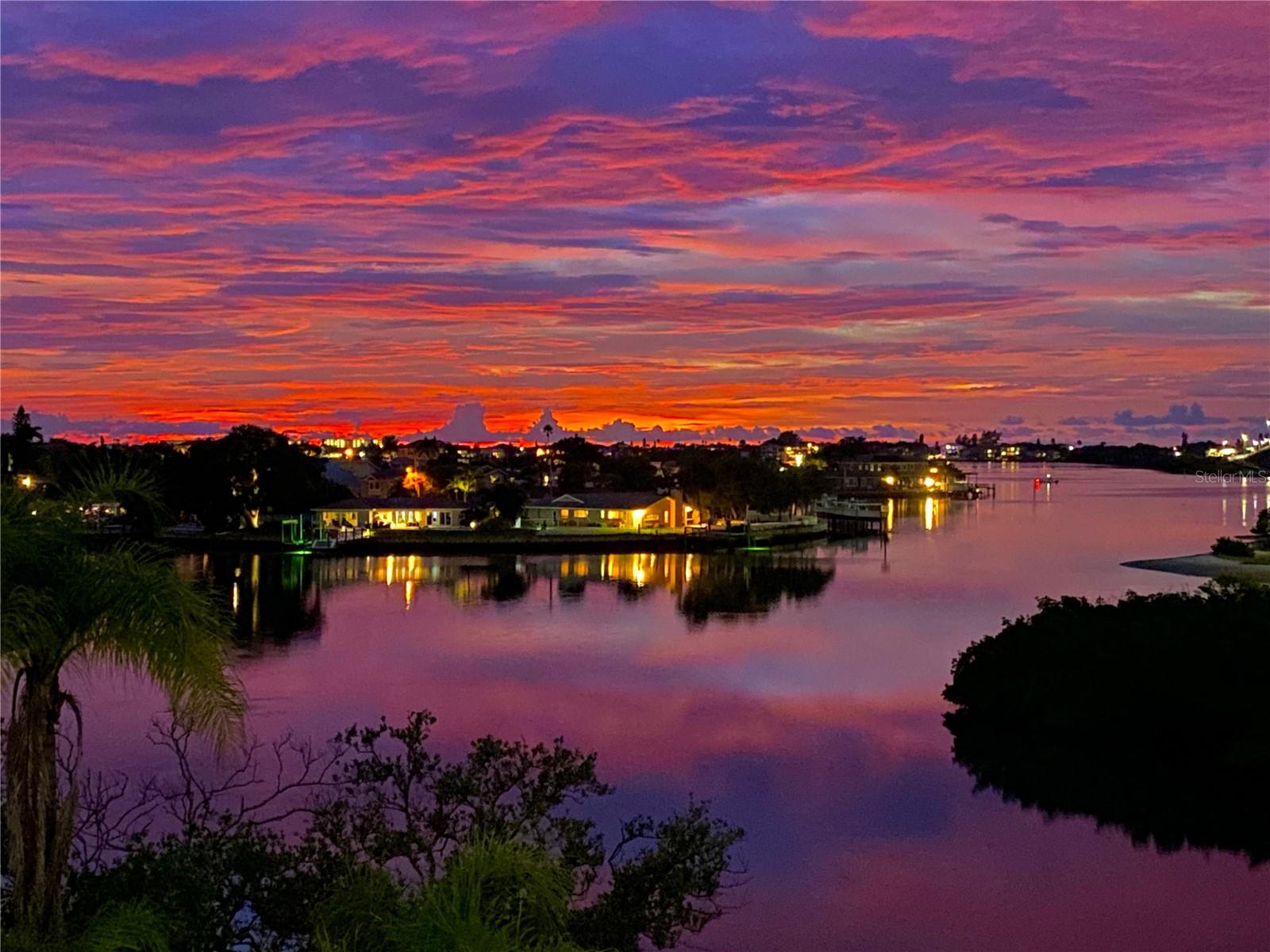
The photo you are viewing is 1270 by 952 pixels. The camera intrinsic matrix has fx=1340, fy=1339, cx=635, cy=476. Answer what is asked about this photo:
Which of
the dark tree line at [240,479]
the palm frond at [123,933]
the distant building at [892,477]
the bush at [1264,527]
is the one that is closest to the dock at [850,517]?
the bush at [1264,527]

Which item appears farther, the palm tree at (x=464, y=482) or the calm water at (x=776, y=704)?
the palm tree at (x=464, y=482)

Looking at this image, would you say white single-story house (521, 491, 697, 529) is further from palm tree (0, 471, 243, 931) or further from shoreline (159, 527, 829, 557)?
palm tree (0, 471, 243, 931)

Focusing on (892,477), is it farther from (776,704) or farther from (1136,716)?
(1136,716)

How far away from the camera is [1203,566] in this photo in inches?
1966

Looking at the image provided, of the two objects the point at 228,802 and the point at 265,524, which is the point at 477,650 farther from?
the point at 265,524

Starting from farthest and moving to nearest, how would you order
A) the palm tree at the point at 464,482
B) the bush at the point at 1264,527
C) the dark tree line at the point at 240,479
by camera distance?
the palm tree at the point at 464,482 → the dark tree line at the point at 240,479 → the bush at the point at 1264,527

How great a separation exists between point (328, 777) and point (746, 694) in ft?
37.8

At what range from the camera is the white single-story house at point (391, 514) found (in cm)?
6988

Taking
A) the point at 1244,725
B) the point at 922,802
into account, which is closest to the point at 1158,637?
the point at 1244,725

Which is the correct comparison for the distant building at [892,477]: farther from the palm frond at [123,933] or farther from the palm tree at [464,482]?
the palm frond at [123,933]

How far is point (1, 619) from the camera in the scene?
4.54 metres

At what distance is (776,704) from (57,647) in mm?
21977

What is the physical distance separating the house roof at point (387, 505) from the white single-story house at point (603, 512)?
4.51m

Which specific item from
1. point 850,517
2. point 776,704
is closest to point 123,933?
point 776,704
